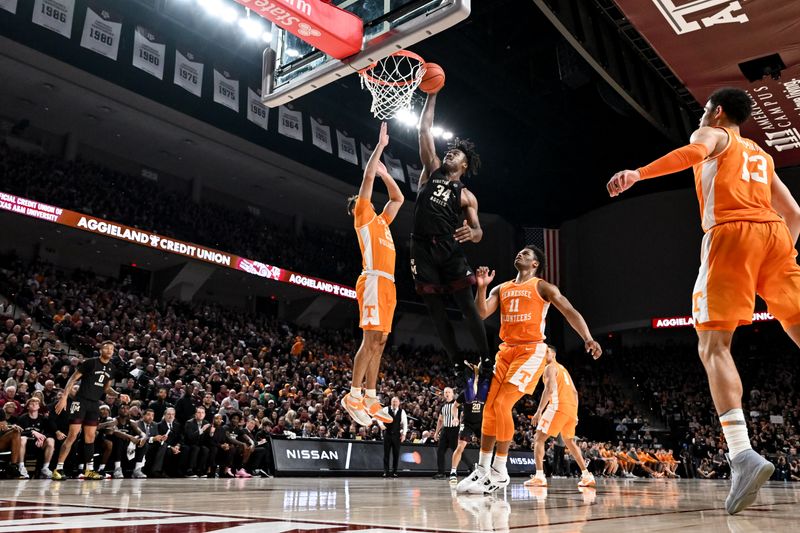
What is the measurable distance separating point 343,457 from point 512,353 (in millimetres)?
8414

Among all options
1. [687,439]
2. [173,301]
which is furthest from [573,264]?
[173,301]

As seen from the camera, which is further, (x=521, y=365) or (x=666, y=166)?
(x=521, y=365)

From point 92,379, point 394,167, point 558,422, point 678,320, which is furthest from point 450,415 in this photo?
point 678,320

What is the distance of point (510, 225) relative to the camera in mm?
31312

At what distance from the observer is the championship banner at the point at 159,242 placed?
17969 mm

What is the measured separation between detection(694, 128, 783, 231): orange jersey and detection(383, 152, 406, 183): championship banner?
69.1 feet

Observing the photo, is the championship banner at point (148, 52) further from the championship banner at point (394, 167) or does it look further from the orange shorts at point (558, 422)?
the orange shorts at point (558, 422)

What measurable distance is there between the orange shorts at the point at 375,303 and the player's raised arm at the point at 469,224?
115 cm

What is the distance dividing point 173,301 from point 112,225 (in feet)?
11.6

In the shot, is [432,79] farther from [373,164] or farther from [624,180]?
[624,180]

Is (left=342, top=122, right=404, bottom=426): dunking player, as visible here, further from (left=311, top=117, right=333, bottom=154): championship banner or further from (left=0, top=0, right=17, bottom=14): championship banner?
(left=311, top=117, right=333, bottom=154): championship banner

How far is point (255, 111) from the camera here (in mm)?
21422

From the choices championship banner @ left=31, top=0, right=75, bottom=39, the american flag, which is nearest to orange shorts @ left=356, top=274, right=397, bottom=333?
championship banner @ left=31, top=0, right=75, bottom=39

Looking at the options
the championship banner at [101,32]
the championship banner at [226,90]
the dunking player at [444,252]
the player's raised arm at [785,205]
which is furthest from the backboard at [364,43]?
the championship banner at [226,90]
